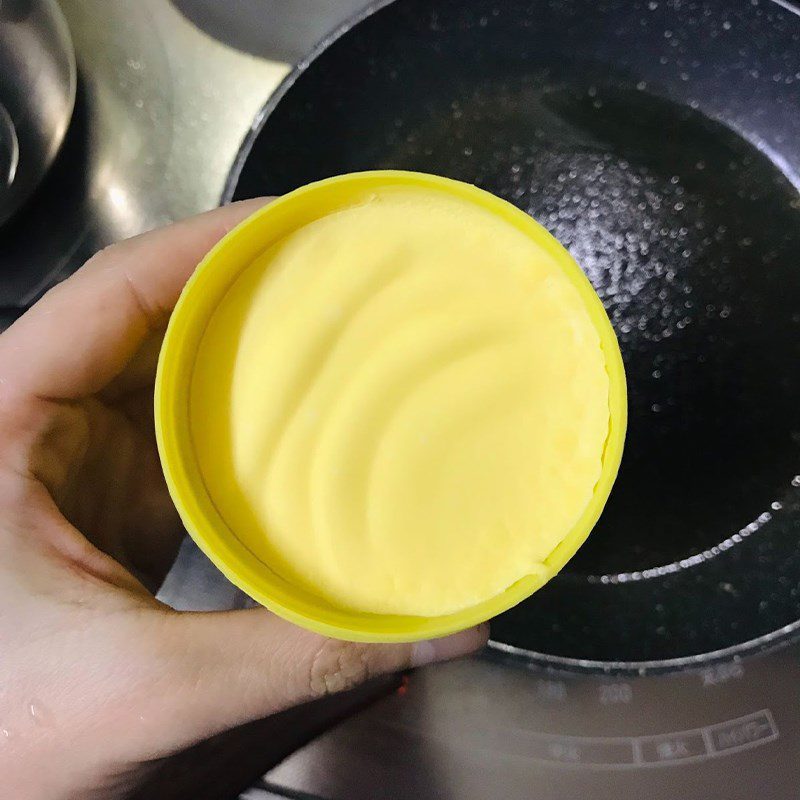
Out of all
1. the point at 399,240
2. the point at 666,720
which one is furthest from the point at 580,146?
the point at 666,720

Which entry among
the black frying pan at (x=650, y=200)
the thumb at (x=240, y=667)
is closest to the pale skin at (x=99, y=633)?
the thumb at (x=240, y=667)

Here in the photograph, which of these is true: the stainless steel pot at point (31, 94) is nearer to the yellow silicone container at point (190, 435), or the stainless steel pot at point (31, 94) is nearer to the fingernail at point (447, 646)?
the yellow silicone container at point (190, 435)

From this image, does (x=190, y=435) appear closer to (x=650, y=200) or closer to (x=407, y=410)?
(x=407, y=410)

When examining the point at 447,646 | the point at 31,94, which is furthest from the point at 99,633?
the point at 31,94

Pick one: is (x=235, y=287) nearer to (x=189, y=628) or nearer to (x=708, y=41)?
(x=189, y=628)

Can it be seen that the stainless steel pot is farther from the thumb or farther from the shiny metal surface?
the thumb

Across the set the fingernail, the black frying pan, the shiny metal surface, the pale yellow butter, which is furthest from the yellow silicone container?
the shiny metal surface
